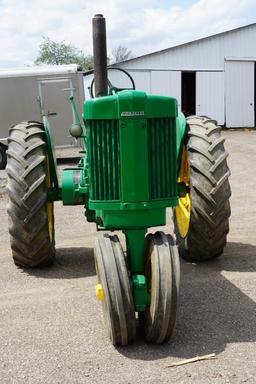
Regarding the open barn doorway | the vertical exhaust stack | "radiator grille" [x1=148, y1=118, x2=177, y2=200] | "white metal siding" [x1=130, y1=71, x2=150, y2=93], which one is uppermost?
the vertical exhaust stack

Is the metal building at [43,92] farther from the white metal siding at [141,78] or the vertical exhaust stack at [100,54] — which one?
the vertical exhaust stack at [100,54]

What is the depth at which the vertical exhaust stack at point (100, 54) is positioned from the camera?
17.0 ft

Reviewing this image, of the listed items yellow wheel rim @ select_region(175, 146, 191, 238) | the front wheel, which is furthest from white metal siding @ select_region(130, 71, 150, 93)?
the front wheel

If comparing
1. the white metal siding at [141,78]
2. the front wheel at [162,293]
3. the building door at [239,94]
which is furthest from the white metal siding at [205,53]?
the front wheel at [162,293]

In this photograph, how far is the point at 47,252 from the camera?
545cm

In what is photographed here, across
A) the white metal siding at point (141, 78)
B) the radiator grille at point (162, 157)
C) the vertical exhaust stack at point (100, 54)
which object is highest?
the vertical exhaust stack at point (100, 54)

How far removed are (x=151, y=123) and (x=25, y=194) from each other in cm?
176

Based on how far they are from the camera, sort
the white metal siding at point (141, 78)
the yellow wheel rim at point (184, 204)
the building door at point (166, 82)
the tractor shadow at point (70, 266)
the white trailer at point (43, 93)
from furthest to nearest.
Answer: the building door at point (166, 82) < the white metal siding at point (141, 78) < the white trailer at point (43, 93) < the yellow wheel rim at point (184, 204) < the tractor shadow at point (70, 266)

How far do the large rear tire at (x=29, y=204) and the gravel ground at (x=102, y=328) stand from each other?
24cm

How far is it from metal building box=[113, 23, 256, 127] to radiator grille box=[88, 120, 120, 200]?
20959mm

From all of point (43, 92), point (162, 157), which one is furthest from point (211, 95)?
point (162, 157)

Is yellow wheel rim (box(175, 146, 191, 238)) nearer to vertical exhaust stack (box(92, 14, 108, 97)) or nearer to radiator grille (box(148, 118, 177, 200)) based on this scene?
vertical exhaust stack (box(92, 14, 108, 97))

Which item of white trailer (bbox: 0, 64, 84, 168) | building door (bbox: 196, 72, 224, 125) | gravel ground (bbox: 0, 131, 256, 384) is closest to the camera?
gravel ground (bbox: 0, 131, 256, 384)

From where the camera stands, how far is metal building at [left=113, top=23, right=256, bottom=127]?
2467 centimetres
